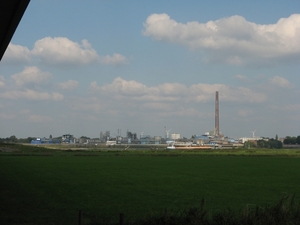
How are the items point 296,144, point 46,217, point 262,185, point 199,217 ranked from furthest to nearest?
point 296,144 → point 262,185 → point 46,217 → point 199,217

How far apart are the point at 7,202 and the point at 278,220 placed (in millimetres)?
11463

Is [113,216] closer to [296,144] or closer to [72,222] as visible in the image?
[72,222]

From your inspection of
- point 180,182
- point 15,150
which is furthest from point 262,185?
point 15,150

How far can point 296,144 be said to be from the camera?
184125mm

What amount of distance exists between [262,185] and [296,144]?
16838 centimetres

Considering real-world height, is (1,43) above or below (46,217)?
above

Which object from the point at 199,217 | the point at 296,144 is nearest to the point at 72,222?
the point at 199,217

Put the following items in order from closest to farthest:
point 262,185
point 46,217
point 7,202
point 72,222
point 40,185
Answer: point 72,222
point 46,217
point 7,202
point 40,185
point 262,185

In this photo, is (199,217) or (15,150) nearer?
(199,217)

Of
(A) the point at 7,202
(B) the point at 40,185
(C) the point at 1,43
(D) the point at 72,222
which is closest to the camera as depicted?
(C) the point at 1,43

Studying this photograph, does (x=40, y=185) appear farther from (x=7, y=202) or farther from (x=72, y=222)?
(x=72, y=222)

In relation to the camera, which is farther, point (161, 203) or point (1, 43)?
point (161, 203)

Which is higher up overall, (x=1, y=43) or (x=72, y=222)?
(x=1, y=43)

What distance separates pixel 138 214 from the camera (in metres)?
15.3
